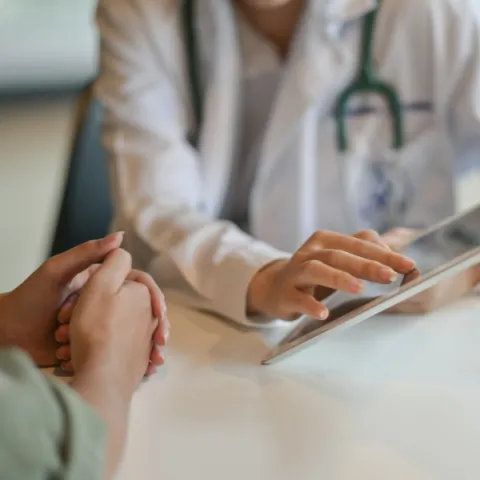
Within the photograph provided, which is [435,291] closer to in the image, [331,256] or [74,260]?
[331,256]

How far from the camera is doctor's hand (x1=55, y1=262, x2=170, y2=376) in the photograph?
509 millimetres

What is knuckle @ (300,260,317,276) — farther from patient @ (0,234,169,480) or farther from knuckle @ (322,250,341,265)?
patient @ (0,234,169,480)

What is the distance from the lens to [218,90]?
2.66ft

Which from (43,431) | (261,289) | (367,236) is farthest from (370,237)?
(43,431)

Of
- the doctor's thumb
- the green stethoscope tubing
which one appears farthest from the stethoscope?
the doctor's thumb

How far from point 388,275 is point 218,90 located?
40 centimetres

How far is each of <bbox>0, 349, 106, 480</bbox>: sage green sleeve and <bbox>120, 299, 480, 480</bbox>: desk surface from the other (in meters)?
0.10

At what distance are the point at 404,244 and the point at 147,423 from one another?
0.84ft

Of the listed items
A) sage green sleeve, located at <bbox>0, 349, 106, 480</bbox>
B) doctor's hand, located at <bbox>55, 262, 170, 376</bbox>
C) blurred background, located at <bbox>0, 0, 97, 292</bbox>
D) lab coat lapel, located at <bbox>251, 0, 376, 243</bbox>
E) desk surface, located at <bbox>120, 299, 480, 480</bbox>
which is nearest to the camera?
sage green sleeve, located at <bbox>0, 349, 106, 480</bbox>

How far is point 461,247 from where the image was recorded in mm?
485

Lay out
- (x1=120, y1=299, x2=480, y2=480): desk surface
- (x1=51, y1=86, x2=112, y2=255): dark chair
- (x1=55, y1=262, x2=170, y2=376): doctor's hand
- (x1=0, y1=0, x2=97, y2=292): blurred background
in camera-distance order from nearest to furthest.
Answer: (x1=120, y1=299, x2=480, y2=480): desk surface < (x1=55, y1=262, x2=170, y2=376): doctor's hand < (x1=51, y1=86, x2=112, y2=255): dark chair < (x1=0, y1=0, x2=97, y2=292): blurred background

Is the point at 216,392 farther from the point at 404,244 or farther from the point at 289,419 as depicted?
the point at 404,244

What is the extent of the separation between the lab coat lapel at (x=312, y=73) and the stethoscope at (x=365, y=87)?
11 mm

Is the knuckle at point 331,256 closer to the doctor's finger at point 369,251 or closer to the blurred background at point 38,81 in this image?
the doctor's finger at point 369,251
